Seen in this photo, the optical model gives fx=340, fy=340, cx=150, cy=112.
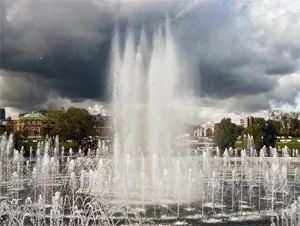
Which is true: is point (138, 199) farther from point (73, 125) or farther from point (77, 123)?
point (77, 123)

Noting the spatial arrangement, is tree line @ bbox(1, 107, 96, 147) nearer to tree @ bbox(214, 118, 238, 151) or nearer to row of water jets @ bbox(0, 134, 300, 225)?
tree @ bbox(214, 118, 238, 151)

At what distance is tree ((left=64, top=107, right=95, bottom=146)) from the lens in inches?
2234

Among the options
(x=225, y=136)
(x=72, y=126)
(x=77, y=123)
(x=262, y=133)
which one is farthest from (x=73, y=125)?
(x=262, y=133)

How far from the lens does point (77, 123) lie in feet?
188

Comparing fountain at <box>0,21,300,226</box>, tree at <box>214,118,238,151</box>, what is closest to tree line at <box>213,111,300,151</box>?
tree at <box>214,118,238,151</box>

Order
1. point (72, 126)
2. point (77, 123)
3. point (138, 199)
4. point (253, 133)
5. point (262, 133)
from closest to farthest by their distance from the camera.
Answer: point (138, 199)
point (262, 133)
point (253, 133)
point (72, 126)
point (77, 123)

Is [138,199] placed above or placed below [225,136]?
below

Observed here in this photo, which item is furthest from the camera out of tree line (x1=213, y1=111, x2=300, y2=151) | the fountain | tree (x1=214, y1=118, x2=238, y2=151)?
tree (x1=214, y1=118, x2=238, y2=151)

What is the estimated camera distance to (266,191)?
66.6 feet

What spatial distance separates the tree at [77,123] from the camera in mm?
56750

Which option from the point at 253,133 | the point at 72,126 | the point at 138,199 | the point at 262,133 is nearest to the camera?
the point at 138,199

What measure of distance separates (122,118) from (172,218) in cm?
1297

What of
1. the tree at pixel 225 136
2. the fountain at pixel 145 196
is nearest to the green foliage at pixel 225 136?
the tree at pixel 225 136

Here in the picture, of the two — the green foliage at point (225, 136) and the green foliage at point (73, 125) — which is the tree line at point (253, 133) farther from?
the green foliage at point (73, 125)
